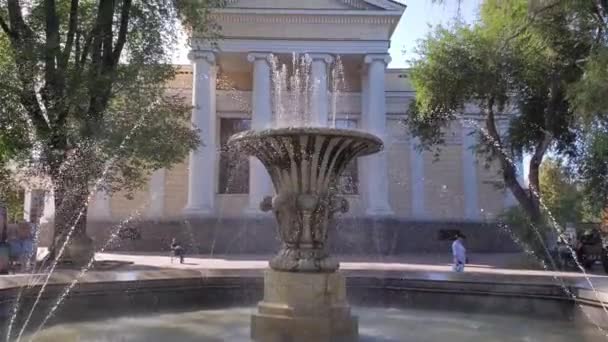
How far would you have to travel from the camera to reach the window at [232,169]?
28578 millimetres

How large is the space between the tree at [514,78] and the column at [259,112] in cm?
763

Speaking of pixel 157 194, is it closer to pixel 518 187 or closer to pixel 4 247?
pixel 4 247

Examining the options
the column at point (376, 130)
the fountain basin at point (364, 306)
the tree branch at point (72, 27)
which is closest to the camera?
the fountain basin at point (364, 306)

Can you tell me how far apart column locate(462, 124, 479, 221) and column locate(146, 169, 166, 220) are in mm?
14208

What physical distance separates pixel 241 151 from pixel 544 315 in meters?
4.50

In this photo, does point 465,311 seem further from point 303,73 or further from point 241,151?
point 303,73

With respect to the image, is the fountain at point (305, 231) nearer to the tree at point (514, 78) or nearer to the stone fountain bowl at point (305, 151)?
the stone fountain bowl at point (305, 151)

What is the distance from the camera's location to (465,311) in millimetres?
8742

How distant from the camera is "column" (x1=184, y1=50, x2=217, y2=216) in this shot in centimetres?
→ 2588

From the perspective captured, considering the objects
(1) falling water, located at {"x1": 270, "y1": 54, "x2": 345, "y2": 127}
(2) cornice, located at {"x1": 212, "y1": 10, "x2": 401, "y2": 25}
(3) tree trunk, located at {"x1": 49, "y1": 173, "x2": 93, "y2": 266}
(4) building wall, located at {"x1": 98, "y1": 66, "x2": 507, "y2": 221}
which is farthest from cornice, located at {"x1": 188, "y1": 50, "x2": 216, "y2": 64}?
(3) tree trunk, located at {"x1": 49, "y1": 173, "x2": 93, "y2": 266}

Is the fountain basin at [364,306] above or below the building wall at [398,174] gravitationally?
below

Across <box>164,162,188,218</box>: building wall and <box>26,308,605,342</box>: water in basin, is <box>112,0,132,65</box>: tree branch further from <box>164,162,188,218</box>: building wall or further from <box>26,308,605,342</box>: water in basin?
<box>164,162,188,218</box>: building wall

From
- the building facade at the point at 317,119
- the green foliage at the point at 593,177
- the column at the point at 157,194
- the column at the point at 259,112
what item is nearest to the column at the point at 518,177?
the building facade at the point at 317,119

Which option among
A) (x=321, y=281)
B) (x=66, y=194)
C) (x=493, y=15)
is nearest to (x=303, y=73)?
(x=493, y=15)
